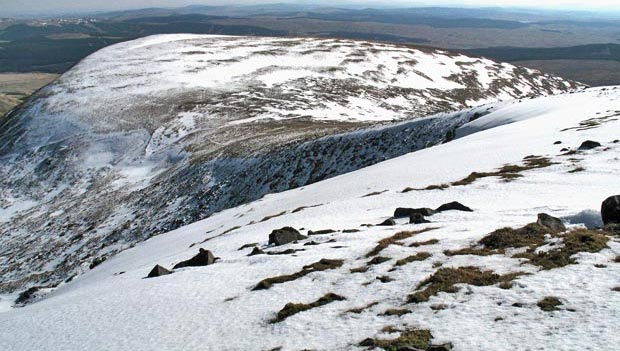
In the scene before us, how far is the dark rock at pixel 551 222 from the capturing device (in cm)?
1350

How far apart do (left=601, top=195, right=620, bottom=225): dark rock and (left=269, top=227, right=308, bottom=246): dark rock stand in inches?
425

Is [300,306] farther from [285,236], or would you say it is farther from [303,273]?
[285,236]

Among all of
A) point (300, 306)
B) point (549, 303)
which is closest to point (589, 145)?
point (549, 303)

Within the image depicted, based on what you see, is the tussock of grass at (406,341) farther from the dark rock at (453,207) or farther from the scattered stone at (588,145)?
the scattered stone at (588,145)

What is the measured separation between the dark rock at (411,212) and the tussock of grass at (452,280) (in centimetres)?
635

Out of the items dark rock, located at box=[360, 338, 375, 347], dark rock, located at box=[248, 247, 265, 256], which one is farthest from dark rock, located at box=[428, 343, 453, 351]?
→ dark rock, located at box=[248, 247, 265, 256]

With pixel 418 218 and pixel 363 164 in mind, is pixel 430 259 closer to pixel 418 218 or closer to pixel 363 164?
pixel 418 218

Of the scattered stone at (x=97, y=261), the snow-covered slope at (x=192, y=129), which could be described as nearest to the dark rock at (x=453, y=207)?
the snow-covered slope at (x=192, y=129)

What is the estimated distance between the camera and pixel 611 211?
13477 mm

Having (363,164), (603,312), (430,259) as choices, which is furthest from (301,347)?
(363,164)

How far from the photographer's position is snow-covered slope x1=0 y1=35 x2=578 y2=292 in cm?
4278

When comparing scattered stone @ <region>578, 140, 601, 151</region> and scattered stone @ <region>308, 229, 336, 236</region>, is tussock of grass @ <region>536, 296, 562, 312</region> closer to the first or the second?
scattered stone @ <region>308, 229, 336, 236</region>

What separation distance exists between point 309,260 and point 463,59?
125987 millimetres

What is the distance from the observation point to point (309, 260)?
50.5ft
